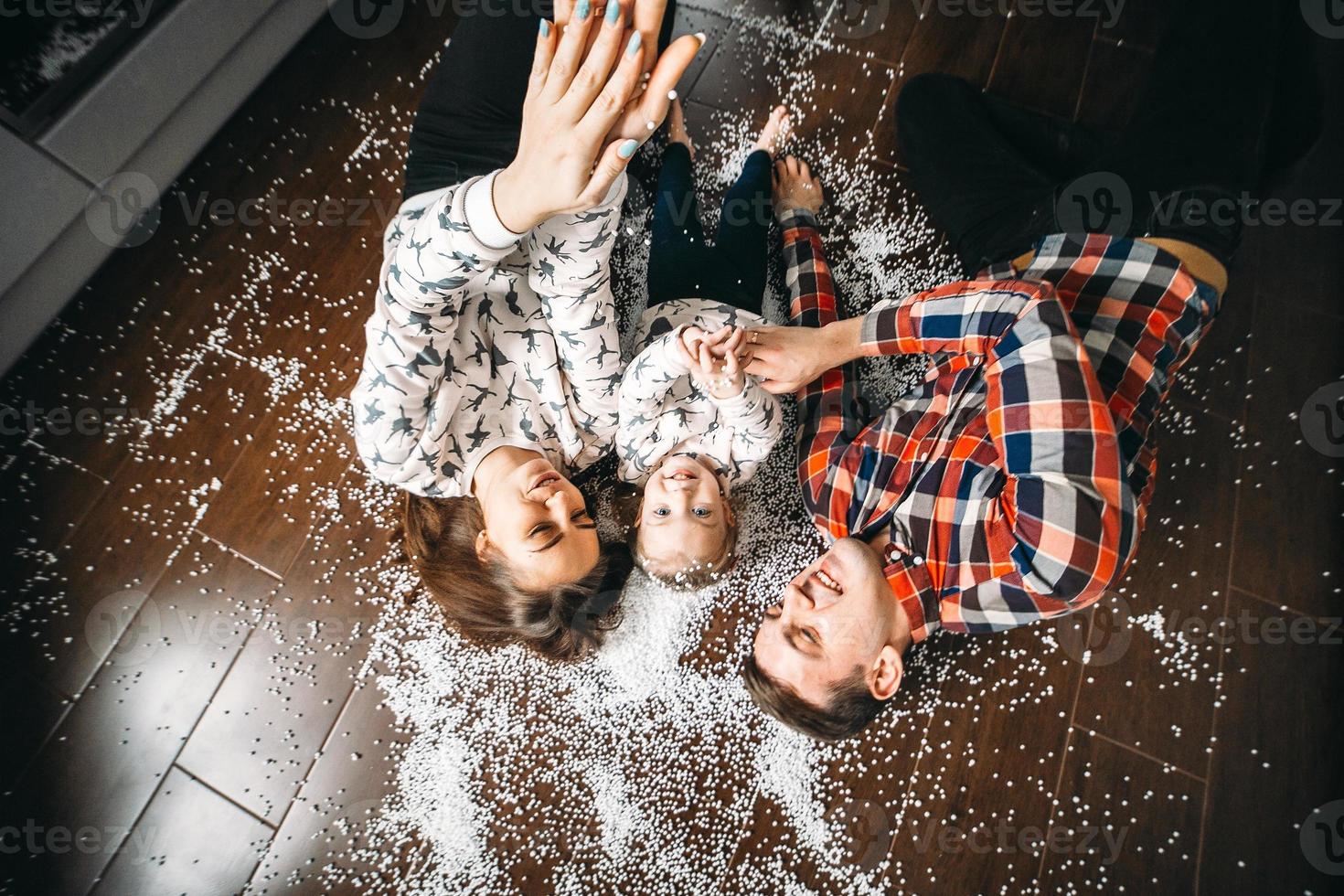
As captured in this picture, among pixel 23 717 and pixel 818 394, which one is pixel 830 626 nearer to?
pixel 818 394

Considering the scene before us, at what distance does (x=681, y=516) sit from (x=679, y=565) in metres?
0.09

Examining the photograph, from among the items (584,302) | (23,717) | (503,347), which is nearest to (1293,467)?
(584,302)

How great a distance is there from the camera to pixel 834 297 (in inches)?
50.8

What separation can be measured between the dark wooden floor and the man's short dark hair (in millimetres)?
237

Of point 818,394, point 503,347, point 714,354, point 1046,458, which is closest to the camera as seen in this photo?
point 1046,458

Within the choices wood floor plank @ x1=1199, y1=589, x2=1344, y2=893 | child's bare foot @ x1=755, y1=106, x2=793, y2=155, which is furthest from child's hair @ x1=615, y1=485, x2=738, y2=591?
wood floor plank @ x1=1199, y1=589, x2=1344, y2=893

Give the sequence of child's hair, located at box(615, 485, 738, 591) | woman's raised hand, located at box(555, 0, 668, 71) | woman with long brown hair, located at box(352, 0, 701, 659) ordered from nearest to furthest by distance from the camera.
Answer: woman's raised hand, located at box(555, 0, 668, 71)
woman with long brown hair, located at box(352, 0, 701, 659)
child's hair, located at box(615, 485, 738, 591)

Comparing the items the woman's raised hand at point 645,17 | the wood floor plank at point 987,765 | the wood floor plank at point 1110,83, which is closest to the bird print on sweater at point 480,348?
the woman's raised hand at point 645,17

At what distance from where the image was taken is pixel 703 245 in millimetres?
1284

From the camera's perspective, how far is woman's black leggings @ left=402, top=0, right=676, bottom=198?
1155 millimetres

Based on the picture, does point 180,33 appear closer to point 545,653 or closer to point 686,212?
point 686,212

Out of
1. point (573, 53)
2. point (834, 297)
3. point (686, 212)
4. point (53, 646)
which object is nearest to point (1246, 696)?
point (834, 297)

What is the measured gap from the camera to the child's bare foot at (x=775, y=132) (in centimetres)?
139

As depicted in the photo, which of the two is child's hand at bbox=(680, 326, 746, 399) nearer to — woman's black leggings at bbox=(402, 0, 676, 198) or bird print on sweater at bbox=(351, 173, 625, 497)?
bird print on sweater at bbox=(351, 173, 625, 497)
